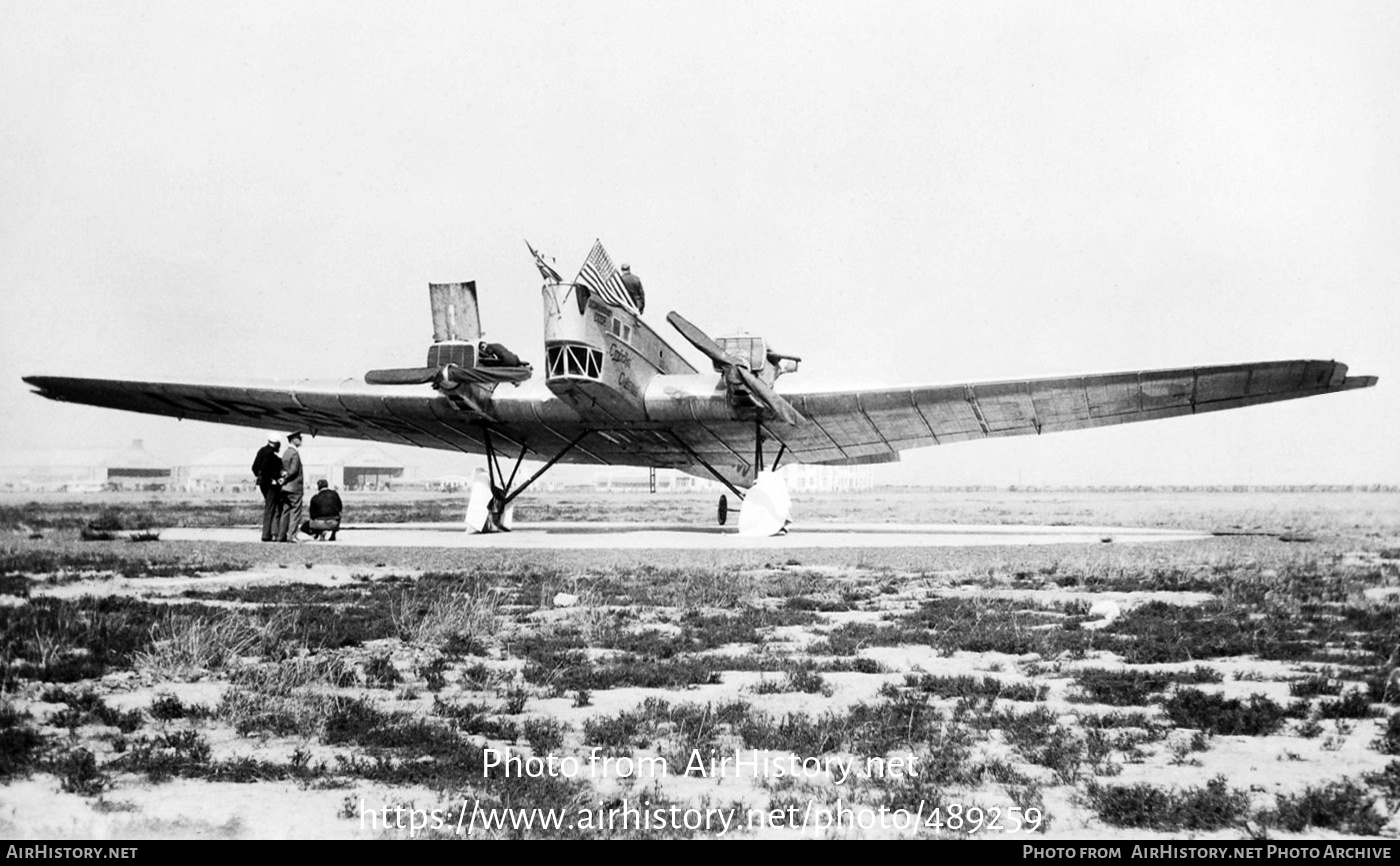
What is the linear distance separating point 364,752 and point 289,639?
Result: 3.63m

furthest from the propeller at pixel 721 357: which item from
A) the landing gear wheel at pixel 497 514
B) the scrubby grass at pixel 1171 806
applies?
the scrubby grass at pixel 1171 806

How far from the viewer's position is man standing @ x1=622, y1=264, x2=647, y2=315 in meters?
22.5

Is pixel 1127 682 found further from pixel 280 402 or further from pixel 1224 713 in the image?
pixel 280 402

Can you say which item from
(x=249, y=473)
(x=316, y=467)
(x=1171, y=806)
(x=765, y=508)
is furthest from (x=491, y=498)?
(x=249, y=473)

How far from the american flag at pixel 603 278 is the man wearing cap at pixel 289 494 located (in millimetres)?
7369

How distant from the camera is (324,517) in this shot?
20.6 meters

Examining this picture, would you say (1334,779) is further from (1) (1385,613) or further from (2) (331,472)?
(2) (331,472)

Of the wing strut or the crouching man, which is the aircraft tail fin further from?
the wing strut

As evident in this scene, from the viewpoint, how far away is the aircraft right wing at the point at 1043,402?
18719 millimetres

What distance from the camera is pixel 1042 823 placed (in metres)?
4.65

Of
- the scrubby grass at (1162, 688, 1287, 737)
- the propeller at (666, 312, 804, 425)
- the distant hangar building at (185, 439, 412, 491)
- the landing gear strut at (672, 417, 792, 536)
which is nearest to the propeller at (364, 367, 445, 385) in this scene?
the propeller at (666, 312, 804, 425)

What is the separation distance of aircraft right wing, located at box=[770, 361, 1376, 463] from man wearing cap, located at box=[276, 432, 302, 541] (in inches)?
466

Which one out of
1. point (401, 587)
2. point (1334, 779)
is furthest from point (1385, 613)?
point (401, 587)

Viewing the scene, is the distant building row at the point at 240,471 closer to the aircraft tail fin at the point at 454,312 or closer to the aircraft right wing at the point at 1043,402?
the aircraft tail fin at the point at 454,312
